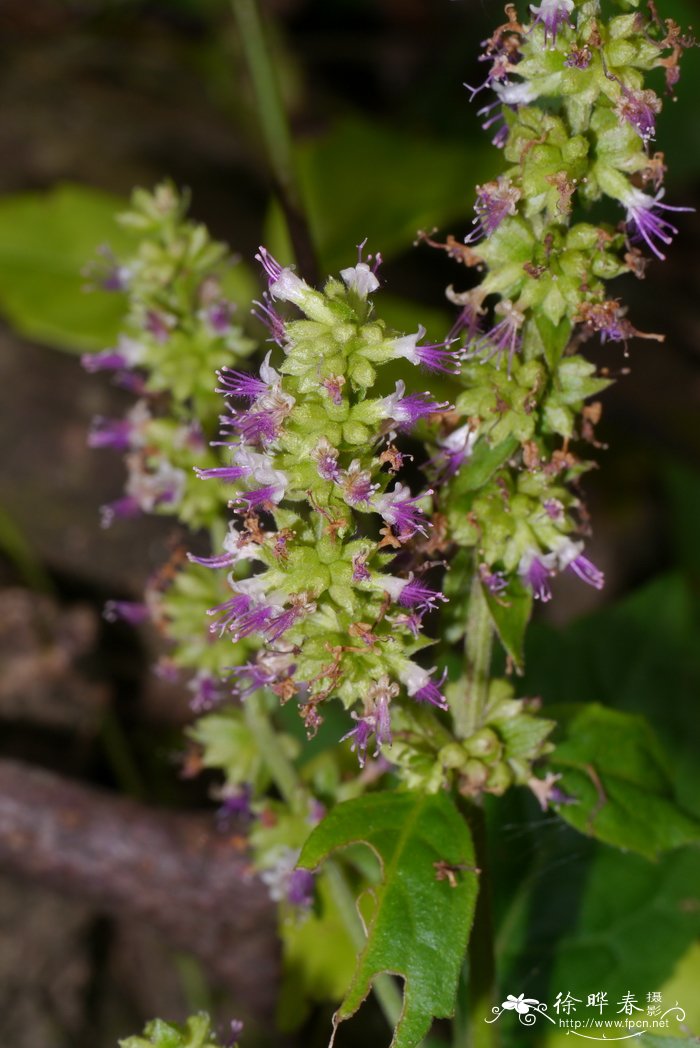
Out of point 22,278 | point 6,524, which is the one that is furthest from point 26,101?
point 6,524

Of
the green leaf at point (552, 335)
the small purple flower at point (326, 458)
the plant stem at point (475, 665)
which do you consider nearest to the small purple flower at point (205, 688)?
the plant stem at point (475, 665)

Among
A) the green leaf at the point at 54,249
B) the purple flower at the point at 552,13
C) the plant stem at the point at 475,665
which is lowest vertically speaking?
the plant stem at the point at 475,665

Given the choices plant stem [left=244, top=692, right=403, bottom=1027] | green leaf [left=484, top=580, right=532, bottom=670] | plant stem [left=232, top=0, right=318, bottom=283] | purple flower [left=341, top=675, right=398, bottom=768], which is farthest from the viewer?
plant stem [left=232, top=0, right=318, bottom=283]

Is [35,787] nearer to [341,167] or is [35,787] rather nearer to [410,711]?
[410,711]

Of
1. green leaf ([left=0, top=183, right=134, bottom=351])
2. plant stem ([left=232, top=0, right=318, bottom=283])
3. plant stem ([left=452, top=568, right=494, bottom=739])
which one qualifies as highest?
green leaf ([left=0, top=183, right=134, bottom=351])

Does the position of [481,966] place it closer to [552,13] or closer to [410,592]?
[410,592]

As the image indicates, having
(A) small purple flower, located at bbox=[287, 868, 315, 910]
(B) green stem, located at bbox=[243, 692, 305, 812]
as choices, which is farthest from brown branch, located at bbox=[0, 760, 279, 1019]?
(B) green stem, located at bbox=[243, 692, 305, 812]

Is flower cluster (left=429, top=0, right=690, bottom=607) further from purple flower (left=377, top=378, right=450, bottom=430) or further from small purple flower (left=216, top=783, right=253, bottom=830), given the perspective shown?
small purple flower (left=216, top=783, right=253, bottom=830)

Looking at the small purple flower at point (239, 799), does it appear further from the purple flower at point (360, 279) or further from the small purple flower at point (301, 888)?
the purple flower at point (360, 279)
